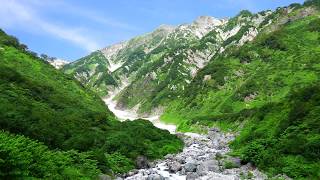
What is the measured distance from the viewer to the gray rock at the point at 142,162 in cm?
5622

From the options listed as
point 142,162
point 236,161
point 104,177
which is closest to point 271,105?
point 236,161

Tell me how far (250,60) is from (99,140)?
14525 cm

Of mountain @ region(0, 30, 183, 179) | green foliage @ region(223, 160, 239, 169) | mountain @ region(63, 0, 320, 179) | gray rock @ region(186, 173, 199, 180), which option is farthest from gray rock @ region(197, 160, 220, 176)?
mountain @ region(0, 30, 183, 179)

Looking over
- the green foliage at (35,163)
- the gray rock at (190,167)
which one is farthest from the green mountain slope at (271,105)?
the green foliage at (35,163)

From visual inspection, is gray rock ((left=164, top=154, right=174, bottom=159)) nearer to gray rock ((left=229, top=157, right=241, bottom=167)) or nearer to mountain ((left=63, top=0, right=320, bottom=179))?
mountain ((left=63, top=0, right=320, bottom=179))

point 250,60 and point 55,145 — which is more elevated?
point 250,60

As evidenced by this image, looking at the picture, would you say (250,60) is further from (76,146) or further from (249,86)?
(76,146)

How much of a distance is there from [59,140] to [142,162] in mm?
11306

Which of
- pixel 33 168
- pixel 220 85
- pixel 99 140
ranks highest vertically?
pixel 220 85

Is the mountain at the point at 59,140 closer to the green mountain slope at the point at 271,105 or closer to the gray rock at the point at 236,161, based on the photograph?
the gray rock at the point at 236,161

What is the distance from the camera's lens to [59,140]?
168 ft

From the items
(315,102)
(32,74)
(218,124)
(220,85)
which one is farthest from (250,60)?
(315,102)

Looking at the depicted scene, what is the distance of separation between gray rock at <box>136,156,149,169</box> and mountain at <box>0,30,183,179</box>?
0.61m

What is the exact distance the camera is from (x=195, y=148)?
77.1 m
